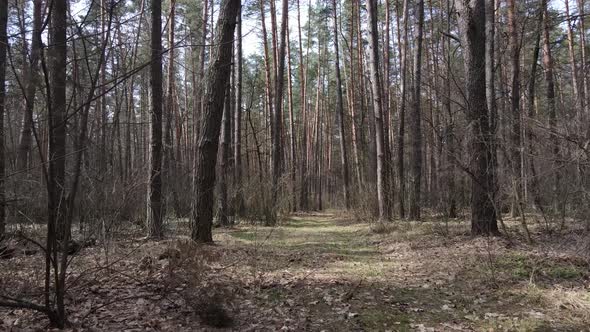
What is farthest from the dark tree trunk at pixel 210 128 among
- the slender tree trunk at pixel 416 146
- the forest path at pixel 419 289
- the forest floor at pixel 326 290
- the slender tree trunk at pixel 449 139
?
the slender tree trunk at pixel 416 146

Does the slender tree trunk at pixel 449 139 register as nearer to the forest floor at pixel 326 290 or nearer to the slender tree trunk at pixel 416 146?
the forest floor at pixel 326 290

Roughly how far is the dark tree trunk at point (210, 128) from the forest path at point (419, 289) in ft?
2.25

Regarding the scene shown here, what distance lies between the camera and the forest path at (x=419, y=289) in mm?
3809

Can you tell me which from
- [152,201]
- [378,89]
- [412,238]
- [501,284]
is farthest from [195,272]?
[378,89]

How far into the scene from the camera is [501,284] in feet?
15.3

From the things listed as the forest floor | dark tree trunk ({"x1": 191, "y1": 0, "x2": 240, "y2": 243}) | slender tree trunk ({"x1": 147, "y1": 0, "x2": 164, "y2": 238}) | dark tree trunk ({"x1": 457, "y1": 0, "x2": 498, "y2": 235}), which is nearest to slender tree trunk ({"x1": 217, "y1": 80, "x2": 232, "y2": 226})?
slender tree trunk ({"x1": 147, "y1": 0, "x2": 164, "y2": 238})

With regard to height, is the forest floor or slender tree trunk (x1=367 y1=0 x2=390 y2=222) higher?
slender tree trunk (x1=367 y1=0 x2=390 y2=222)

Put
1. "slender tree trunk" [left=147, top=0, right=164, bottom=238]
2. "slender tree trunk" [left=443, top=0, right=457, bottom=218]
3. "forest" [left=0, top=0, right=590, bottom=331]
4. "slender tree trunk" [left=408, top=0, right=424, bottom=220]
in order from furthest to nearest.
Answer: "slender tree trunk" [left=408, top=0, right=424, bottom=220], "slender tree trunk" [left=147, top=0, right=164, bottom=238], "slender tree trunk" [left=443, top=0, right=457, bottom=218], "forest" [left=0, top=0, right=590, bottom=331]

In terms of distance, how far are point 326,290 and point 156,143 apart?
4.76m

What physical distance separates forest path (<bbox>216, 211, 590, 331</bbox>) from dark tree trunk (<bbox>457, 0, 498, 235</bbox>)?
1.67ft

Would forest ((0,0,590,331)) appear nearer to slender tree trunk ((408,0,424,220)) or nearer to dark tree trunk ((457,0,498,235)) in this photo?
dark tree trunk ((457,0,498,235))

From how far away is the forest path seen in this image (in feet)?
12.5

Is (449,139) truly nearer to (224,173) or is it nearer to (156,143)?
(156,143)

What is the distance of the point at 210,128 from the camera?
7141 mm
